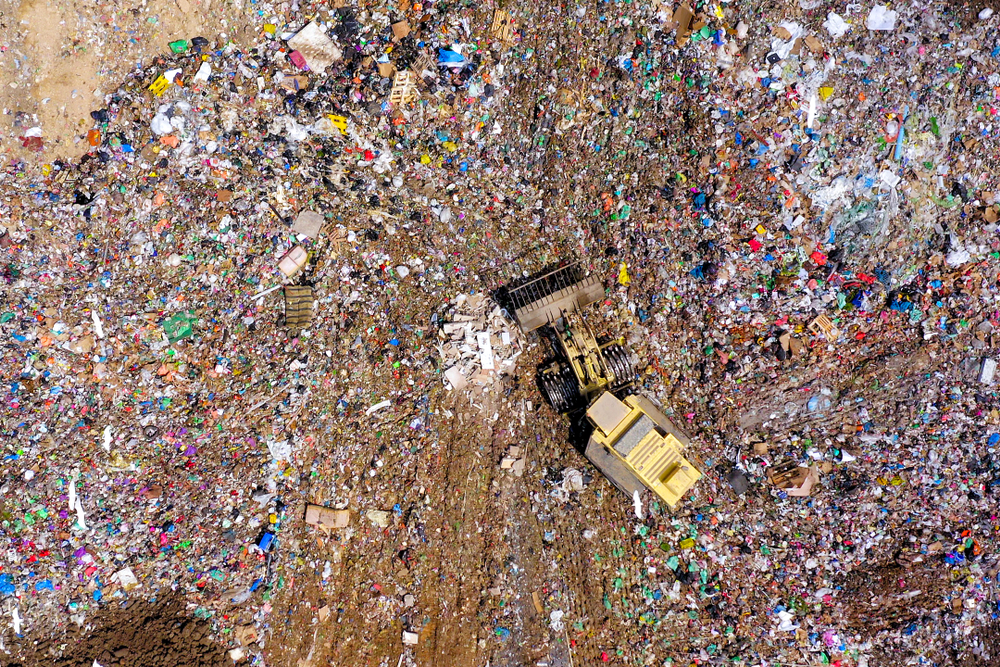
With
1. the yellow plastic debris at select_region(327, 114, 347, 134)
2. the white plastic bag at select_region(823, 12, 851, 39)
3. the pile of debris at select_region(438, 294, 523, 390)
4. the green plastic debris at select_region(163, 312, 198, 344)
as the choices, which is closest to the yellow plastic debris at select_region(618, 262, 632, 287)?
the pile of debris at select_region(438, 294, 523, 390)

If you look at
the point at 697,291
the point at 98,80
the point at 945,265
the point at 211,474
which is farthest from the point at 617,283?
the point at 98,80

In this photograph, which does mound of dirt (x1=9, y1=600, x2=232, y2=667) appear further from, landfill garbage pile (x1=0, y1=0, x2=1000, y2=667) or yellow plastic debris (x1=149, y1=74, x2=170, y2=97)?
yellow plastic debris (x1=149, y1=74, x2=170, y2=97)

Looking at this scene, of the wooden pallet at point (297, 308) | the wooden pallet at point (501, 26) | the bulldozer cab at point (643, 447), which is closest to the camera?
the bulldozer cab at point (643, 447)

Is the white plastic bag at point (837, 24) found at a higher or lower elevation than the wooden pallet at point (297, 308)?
higher

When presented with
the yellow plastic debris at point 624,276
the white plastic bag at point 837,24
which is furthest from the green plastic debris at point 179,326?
the white plastic bag at point 837,24

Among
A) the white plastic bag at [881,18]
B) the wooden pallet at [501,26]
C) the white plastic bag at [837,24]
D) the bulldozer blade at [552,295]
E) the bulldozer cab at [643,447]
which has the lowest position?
the bulldozer cab at [643,447]

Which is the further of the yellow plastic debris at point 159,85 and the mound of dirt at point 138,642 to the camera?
the yellow plastic debris at point 159,85

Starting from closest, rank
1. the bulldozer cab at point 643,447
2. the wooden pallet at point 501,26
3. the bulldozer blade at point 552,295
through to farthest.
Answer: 1. the bulldozer cab at point 643,447
2. the bulldozer blade at point 552,295
3. the wooden pallet at point 501,26

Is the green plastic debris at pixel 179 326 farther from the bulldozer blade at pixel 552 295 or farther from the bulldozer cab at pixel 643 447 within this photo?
the bulldozer cab at pixel 643 447
